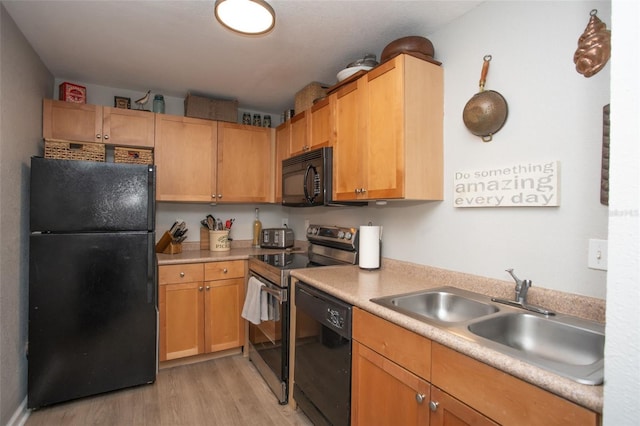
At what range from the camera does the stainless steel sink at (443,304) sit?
1406 millimetres

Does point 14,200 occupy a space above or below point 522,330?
above

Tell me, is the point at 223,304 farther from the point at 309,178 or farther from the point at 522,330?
the point at 522,330

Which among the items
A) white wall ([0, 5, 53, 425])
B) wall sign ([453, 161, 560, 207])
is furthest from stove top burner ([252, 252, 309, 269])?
white wall ([0, 5, 53, 425])

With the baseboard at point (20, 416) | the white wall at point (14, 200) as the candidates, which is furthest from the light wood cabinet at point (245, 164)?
the baseboard at point (20, 416)

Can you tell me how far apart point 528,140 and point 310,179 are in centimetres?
139

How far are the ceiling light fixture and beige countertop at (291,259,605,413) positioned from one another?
135 centimetres

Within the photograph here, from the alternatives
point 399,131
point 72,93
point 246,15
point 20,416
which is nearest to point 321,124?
point 399,131

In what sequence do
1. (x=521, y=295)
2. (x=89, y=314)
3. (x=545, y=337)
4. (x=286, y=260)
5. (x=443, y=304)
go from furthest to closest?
(x=286, y=260)
(x=89, y=314)
(x=443, y=304)
(x=521, y=295)
(x=545, y=337)

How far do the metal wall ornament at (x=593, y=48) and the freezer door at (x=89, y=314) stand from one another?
8.18ft

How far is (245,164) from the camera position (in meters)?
3.08

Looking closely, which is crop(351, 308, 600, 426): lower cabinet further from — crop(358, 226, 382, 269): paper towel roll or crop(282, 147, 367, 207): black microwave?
crop(282, 147, 367, 207): black microwave

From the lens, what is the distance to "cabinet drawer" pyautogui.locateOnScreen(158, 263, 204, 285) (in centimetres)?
245

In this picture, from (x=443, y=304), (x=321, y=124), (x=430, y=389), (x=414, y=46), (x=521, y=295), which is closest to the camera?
(x=430, y=389)

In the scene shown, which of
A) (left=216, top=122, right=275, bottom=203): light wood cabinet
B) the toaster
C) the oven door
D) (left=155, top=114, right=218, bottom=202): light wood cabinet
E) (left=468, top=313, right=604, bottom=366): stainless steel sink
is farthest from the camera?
the toaster
